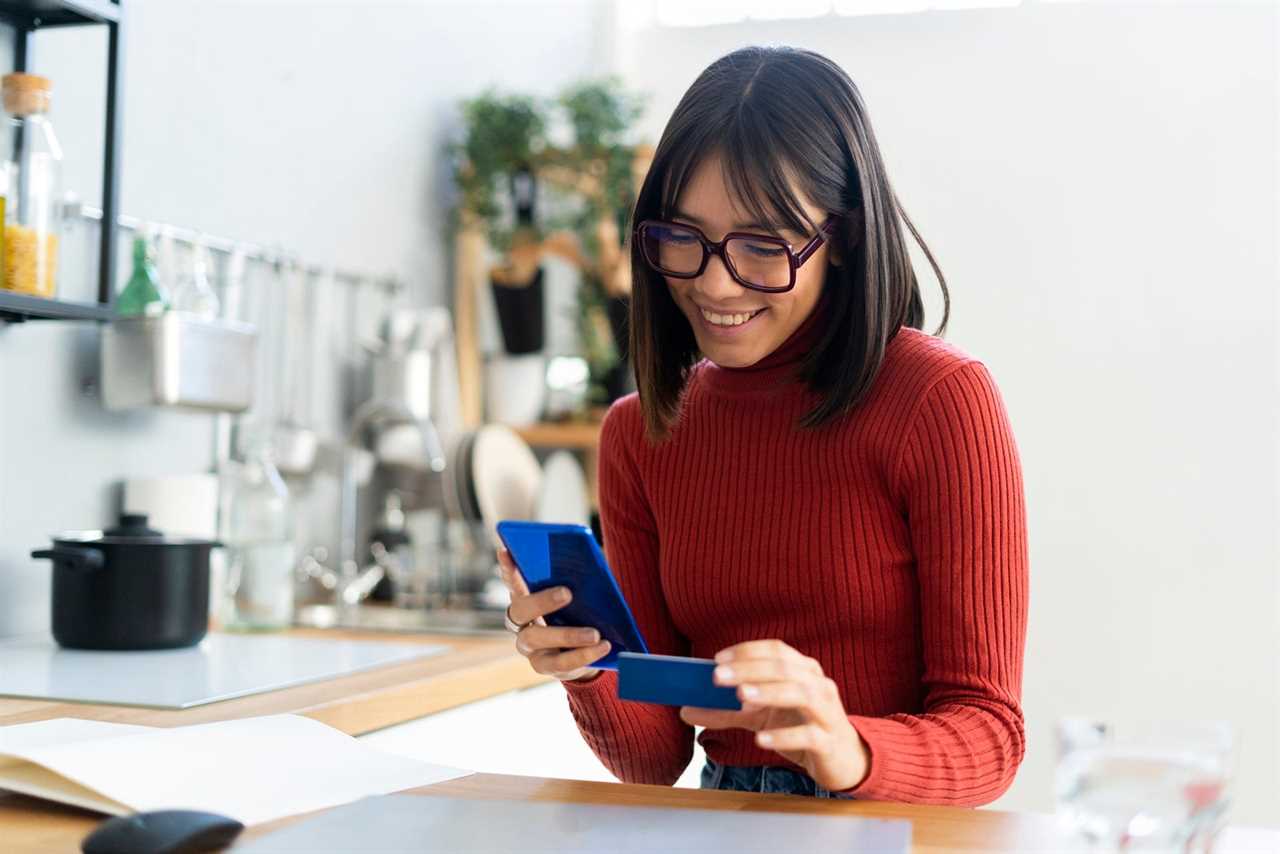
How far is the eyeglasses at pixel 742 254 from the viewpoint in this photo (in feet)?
3.76

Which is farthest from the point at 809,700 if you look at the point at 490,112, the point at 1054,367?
the point at 1054,367

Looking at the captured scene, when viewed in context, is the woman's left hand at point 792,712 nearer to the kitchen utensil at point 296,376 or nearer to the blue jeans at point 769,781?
the blue jeans at point 769,781

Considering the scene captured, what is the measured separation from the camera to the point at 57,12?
1752 millimetres

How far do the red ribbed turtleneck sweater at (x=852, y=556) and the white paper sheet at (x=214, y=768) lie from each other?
0.82 ft

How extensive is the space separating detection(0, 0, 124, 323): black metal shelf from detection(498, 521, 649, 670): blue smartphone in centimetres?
93

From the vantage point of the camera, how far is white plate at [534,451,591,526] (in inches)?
108

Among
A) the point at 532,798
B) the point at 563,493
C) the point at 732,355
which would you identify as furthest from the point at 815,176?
the point at 563,493

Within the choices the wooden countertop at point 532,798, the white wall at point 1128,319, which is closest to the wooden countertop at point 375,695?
the wooden countertop at point 532,798

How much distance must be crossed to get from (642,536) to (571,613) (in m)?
0.32

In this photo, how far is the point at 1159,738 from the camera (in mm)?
692

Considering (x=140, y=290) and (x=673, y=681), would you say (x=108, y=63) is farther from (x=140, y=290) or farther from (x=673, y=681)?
(x=673, y=681)

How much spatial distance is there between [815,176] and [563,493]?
171 centimetres

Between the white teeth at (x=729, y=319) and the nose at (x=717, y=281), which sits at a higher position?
the nose at (x=717, y=281)

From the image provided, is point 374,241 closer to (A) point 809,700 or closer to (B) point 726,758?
(B) point 726,758
